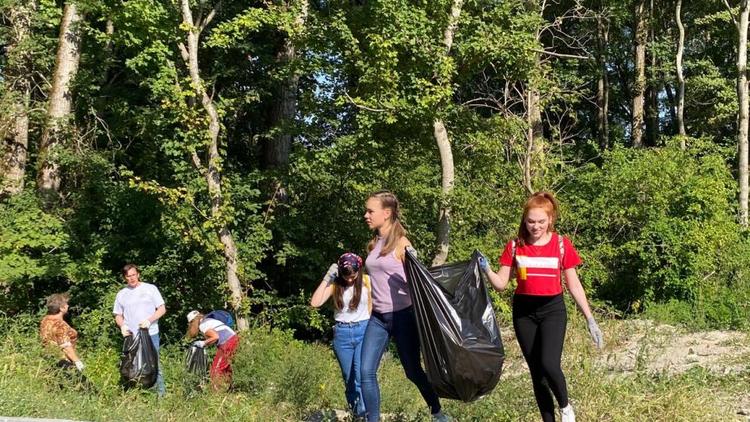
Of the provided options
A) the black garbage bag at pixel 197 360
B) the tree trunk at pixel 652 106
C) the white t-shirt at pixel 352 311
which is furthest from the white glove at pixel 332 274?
the tree trunk at pixel 652 106

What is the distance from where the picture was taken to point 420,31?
852cm

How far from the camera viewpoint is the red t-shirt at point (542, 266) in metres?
4.09

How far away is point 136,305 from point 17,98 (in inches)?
223

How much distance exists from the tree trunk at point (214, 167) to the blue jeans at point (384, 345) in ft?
17.1

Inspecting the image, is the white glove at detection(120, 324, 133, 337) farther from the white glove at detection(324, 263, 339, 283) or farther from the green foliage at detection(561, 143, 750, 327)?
the green foliage at detection(561, 143, 750, 327)

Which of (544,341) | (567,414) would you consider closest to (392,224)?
(544,341)

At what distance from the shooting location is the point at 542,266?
4.10m

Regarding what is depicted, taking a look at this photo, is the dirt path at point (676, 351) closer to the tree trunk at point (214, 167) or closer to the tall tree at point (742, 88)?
the tree trunk at point (214, 167)

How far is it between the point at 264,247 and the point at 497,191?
13.0 feet

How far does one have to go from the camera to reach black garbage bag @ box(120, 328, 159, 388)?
661 cm

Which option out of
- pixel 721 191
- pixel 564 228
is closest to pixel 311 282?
pixel 564 228

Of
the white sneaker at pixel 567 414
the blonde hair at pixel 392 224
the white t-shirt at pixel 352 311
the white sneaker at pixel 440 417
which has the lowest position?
the white sneaker at pixel 440 417

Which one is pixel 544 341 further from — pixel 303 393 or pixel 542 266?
pixel 303 393

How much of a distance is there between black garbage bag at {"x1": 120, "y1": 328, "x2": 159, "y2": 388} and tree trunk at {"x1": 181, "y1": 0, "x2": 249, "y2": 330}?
2.62m
